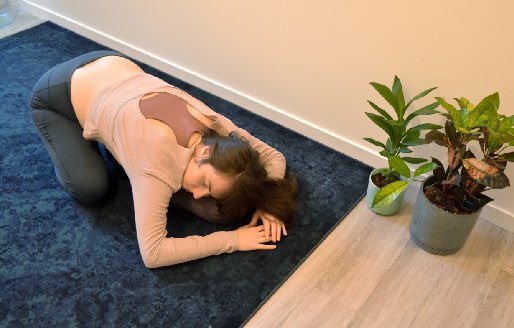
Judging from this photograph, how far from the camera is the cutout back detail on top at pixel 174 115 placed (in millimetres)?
1447

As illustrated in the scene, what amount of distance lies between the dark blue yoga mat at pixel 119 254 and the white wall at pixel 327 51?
0.54 feet

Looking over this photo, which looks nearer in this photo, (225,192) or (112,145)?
(225,192)

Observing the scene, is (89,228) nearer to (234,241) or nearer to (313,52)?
(234,241)

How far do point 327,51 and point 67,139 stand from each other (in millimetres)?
1038

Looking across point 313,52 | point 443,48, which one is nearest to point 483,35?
point 443,48

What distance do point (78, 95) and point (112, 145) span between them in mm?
279

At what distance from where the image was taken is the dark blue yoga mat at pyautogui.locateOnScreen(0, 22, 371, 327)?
1.38m

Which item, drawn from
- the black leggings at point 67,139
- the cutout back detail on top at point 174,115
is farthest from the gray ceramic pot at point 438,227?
the black leggings at point 67,139

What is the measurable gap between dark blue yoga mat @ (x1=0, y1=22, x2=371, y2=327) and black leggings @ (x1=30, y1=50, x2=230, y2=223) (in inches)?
2.7

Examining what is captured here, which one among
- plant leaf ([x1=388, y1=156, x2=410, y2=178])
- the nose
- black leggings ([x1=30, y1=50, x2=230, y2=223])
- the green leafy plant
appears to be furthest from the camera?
black leggings ([x1=30, y1=50, x2=230, y2=223])

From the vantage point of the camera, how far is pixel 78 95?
1679mm

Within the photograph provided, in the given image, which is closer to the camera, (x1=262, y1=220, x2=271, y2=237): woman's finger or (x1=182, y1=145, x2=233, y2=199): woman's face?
(x1=182, y1=145, x2=233, y2=199): woman's face

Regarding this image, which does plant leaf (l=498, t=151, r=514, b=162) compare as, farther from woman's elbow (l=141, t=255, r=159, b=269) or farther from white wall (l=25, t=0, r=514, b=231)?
woman's elbow (l=141, t=255, r=159, b=269)

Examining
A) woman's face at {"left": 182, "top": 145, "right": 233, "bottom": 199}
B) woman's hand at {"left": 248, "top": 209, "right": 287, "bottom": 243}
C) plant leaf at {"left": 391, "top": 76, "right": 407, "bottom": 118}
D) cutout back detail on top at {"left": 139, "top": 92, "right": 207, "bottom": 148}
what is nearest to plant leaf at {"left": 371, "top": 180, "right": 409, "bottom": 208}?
plant leaf at {"left": 391, "top": 76, "right": 407, "bottom": 118}
